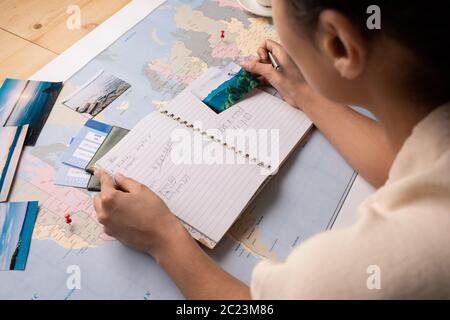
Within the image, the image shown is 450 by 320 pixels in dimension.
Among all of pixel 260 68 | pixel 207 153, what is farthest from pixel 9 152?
pixel 260 68

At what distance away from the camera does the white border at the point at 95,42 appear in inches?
30.1

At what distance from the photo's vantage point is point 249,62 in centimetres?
77

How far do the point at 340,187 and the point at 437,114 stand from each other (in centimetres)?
25

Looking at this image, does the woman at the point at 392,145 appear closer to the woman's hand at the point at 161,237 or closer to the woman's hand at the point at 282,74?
the woman's hand at the point at 161,237

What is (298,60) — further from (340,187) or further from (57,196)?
(57,196)

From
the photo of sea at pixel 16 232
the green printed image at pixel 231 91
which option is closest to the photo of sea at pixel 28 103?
the photo of sea at pixel 16 232

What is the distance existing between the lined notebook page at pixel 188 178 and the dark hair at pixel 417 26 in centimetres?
28

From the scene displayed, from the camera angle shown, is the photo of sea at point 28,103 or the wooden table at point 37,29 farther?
the wooden table at point 37,29

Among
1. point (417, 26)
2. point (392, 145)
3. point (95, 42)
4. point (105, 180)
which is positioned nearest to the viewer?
point (417, 26)

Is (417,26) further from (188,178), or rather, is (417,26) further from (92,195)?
(92,195)

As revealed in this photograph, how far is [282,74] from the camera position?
0.75 m

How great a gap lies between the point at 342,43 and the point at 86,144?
17.5 inches

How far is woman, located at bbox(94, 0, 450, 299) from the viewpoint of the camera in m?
0.35
